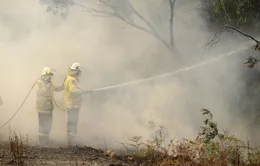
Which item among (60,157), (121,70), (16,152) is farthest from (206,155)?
(121,70)

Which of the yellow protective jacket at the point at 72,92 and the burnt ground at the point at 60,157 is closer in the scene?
the burnt ground at the point at 60,157

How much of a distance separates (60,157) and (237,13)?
5.40 meters

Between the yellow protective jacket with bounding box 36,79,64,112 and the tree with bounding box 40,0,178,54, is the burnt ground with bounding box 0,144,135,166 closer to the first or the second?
the yellow protective jacket with bounding box 36,79,64,112

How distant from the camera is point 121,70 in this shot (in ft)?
44.8

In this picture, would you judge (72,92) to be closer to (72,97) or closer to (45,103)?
(72,97)

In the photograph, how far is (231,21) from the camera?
1090 centimetres

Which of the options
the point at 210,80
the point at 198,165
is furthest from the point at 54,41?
the point at 198,165

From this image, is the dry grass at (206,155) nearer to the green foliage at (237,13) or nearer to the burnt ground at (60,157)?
the burnt ground at (60,157)

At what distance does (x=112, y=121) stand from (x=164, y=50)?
3.36 meters

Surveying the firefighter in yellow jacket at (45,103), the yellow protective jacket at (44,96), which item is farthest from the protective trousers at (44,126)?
the yellow protective jacket at (44,96)

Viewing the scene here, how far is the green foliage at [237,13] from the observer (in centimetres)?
1023

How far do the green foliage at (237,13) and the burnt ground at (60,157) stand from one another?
4.40 m

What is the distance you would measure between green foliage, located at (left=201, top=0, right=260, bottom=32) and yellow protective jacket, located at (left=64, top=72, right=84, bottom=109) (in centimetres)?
372

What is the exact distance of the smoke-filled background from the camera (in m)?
11.5
